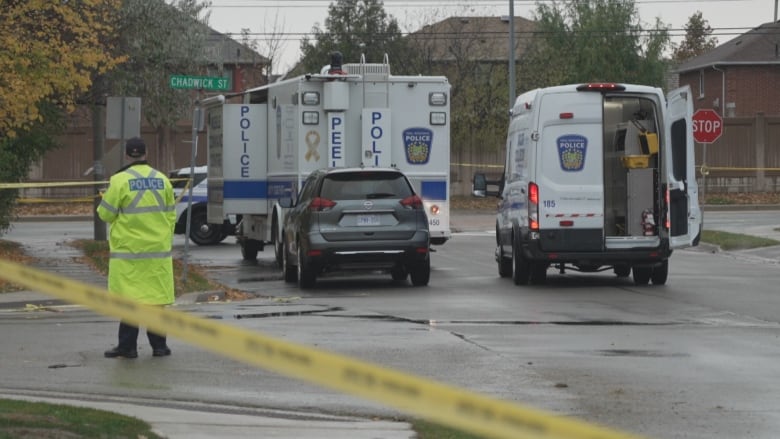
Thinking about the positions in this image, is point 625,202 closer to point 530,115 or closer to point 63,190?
point 530,115

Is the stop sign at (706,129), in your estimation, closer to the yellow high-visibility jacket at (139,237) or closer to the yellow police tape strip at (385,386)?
the yellow high-visibility jacket at (139,237)

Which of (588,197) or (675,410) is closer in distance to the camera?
(675,410)

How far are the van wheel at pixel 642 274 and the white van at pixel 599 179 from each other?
0.09ft

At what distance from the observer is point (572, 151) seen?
18.5m

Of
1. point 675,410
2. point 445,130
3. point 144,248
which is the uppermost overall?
point 445,130

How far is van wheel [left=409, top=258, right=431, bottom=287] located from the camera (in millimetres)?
19250

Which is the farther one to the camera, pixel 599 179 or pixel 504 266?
pixel 504 266

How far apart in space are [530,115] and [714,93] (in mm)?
51565

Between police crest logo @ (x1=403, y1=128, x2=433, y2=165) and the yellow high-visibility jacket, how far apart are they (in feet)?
37.8

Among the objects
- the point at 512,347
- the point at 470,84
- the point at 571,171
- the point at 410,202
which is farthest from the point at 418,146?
the point at 470,84

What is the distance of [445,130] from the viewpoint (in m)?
22.9

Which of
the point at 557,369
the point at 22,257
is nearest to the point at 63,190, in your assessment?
the point at 22,257

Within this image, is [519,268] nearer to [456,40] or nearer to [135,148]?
[135,148]

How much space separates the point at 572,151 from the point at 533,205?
0.86 meters
